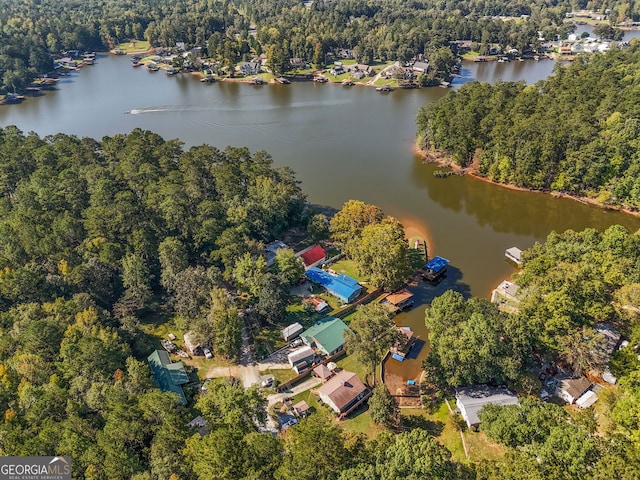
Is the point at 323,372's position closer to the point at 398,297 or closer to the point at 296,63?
the point at 398,297

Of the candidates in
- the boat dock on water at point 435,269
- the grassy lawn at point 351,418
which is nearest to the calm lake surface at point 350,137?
the boat dock on water at point 435,269

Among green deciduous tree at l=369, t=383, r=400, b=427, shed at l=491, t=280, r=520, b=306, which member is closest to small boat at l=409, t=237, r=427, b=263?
shed at l=491, t=280, r=520, b=306

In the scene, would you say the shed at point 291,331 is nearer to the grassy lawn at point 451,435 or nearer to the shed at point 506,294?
the grassy lawn at point 451,435

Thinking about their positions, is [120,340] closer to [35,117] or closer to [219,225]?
[219,225]

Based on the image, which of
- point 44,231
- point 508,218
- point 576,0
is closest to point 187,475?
point 44,231

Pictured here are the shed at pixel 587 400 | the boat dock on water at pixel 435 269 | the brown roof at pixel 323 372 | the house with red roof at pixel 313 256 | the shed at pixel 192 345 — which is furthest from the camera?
the house with red roof at pixel 313 256

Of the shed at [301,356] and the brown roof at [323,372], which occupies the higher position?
the shed at [301,356]

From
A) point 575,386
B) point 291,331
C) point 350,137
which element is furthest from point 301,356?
point 350,137
